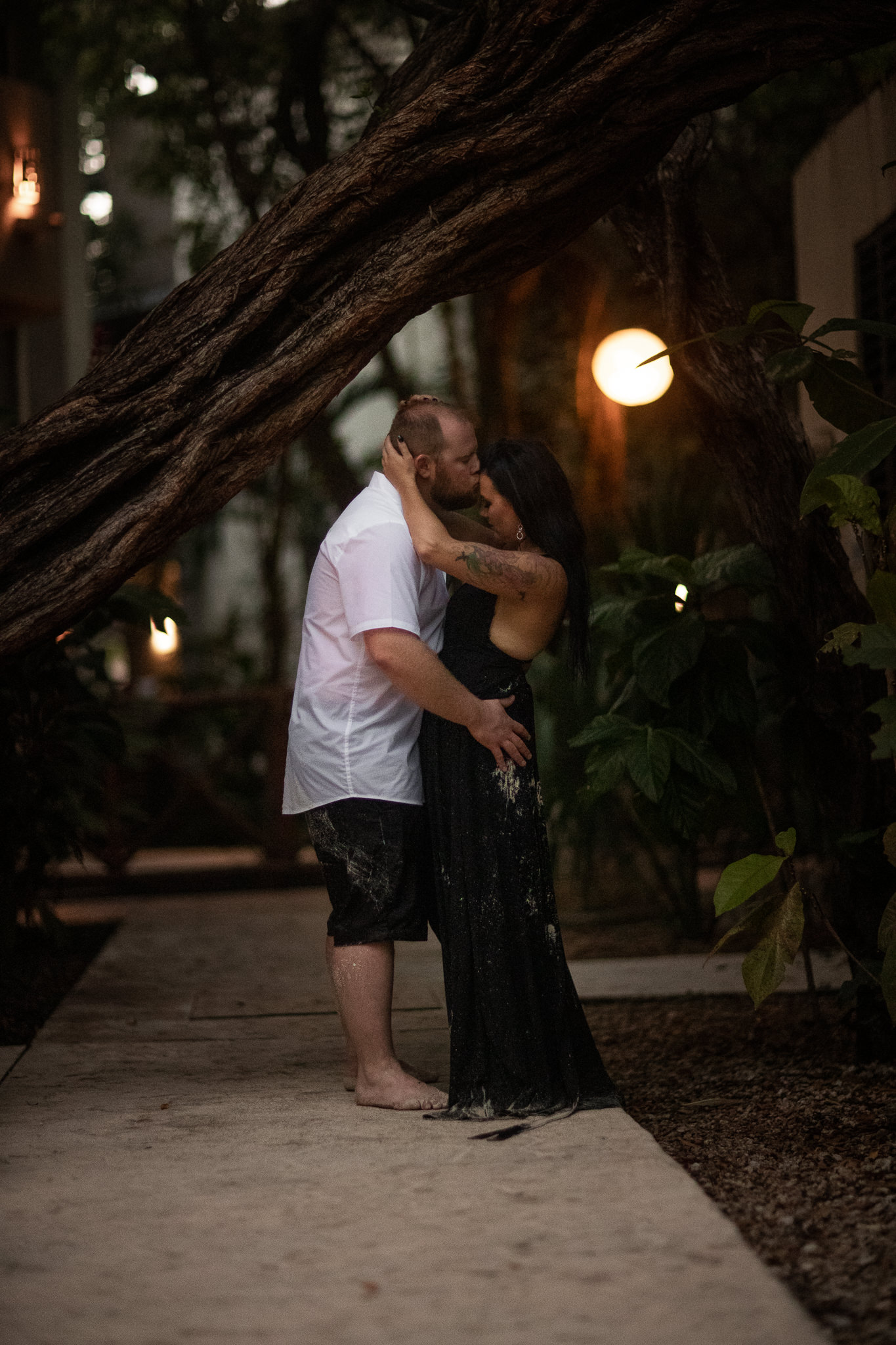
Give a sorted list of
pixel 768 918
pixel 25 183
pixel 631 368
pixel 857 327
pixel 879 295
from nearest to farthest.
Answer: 1. pixel 857 327
2. pixel 768 918
3. pixel 879 295
4. pixel 631 368
5. pixel 25 183

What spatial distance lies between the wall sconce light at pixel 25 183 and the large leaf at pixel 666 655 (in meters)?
6.96

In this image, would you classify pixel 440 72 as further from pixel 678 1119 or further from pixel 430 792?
pixel 678 1119

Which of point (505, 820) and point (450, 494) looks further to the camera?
point (450, 494)

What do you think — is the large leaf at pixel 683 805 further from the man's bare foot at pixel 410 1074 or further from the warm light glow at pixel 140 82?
the warm light glow at pixel 140 82

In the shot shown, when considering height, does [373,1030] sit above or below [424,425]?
below

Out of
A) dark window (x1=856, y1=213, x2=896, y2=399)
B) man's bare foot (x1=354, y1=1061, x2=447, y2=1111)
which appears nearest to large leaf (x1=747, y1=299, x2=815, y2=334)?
dark window (x1=856, y1=213, x2=896, y2=399)

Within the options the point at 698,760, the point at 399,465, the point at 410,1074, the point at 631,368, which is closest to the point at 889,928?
the point at 698,760

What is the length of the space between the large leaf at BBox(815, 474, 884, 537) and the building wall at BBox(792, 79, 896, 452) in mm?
1698

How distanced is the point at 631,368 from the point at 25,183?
4972 mm

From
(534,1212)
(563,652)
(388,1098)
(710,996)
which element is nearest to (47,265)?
(563,652)

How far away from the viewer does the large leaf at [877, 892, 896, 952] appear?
2936 mm

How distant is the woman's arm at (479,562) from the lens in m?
3.18

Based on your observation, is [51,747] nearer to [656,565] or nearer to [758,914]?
[656,565]

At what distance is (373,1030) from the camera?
3.25 meters
